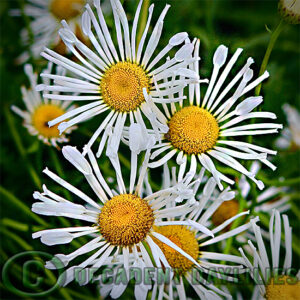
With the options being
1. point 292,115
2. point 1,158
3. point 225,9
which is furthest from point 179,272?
point 225,9

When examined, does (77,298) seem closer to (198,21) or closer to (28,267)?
(28,267)

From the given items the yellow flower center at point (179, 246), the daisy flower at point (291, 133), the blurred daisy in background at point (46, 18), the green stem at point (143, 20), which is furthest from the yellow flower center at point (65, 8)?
the yellow flower center at point (179, 246)

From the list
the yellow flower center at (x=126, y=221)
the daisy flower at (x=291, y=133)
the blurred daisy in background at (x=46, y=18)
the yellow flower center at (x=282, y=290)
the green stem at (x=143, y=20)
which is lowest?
the yellow flower center at (x=282, y=290)

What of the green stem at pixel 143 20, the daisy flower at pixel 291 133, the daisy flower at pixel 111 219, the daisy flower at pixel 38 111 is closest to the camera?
the daisy flower at pixel 111 219

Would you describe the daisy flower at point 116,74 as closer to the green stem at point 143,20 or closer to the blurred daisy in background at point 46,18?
the green stem at point 143,20

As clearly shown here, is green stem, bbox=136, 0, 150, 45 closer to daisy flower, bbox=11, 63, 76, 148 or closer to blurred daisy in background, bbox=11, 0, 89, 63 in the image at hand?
daisy flower, bbox=11, 63, 76, 148

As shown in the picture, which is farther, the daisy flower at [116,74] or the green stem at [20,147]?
the green stem at [20,147]

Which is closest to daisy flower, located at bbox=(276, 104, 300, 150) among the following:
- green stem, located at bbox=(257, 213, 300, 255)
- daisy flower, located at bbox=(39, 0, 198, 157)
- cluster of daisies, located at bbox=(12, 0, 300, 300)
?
green stem, located at bbox=(257, 213, 300, 255)
